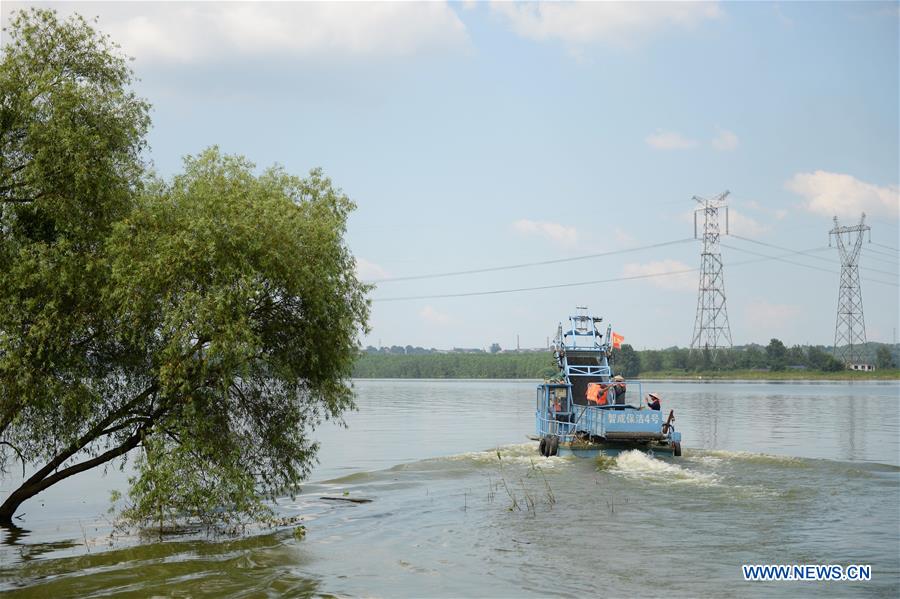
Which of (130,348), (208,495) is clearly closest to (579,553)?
(208,495)

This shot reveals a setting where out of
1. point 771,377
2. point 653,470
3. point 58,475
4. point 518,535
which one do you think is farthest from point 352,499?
point 771,377

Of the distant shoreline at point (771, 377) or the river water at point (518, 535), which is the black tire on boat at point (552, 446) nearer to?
the river water at point (518, 535)

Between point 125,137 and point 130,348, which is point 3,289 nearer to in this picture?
point 130,348

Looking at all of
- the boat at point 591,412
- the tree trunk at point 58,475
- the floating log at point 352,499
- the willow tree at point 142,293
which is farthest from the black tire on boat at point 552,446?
the tree trunk at point 58,475

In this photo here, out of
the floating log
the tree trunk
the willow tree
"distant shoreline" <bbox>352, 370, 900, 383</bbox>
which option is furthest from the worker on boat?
"distant shoreline" <bbox>352, 370, 900, 383</bbox>

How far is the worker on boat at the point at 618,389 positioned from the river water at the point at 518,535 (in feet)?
13.0

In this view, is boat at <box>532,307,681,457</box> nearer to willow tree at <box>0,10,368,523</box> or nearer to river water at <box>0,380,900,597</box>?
river water at <box>0,380,900,597</box>

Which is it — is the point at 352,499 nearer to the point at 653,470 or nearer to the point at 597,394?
the point at 653,470

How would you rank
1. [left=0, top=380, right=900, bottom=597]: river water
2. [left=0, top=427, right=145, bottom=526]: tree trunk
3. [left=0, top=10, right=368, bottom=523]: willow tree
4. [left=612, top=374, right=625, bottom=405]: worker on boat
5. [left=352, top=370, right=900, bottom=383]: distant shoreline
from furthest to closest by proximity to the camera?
[left=352, top=370, right=900, bottom=383]: distant shoreline < [left=612, top=374, right=625, bottom=405]: worker on boat < [left=0, top=427, right=145, bottom=526]: tree trunk < [left=0, top=10, right=368, bottom=523]: willow tree < [left=0, top=380, right=900, bottom=597]: river water

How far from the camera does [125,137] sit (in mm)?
21594

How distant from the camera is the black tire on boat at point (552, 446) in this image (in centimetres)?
3812

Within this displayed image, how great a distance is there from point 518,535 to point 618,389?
1741 cm

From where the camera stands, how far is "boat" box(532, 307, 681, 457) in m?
34.9

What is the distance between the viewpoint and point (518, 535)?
22.6 metres
